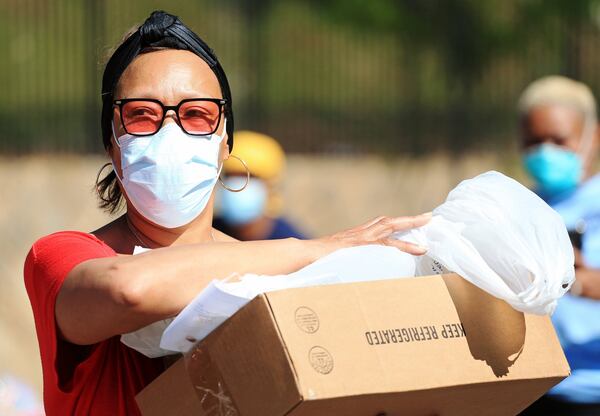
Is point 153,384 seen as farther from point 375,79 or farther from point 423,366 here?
point 375,79

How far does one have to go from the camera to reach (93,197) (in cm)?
845

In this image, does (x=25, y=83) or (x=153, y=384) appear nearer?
(x=153, y=384)

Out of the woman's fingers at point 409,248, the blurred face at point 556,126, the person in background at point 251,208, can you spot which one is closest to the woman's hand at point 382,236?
the woman's fingers at point 409,248

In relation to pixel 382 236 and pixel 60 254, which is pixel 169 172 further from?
pixel 382 236

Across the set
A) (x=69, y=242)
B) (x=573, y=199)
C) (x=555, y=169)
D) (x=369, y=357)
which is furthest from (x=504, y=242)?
(x=555, y=169)

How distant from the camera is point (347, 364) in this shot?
1.99 metres

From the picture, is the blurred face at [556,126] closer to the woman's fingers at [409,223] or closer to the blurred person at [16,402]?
the blurred person at [16,402]

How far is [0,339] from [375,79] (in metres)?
3.92

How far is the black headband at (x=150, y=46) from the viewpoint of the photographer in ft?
8.19

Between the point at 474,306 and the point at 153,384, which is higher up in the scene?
the point at 474,306

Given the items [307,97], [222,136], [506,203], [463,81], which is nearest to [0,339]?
[307,97]

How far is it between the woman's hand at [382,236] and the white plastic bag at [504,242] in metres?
0.02

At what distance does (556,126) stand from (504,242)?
9.30 feet

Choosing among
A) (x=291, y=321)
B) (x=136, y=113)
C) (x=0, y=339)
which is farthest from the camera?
(x=0, y=339)
